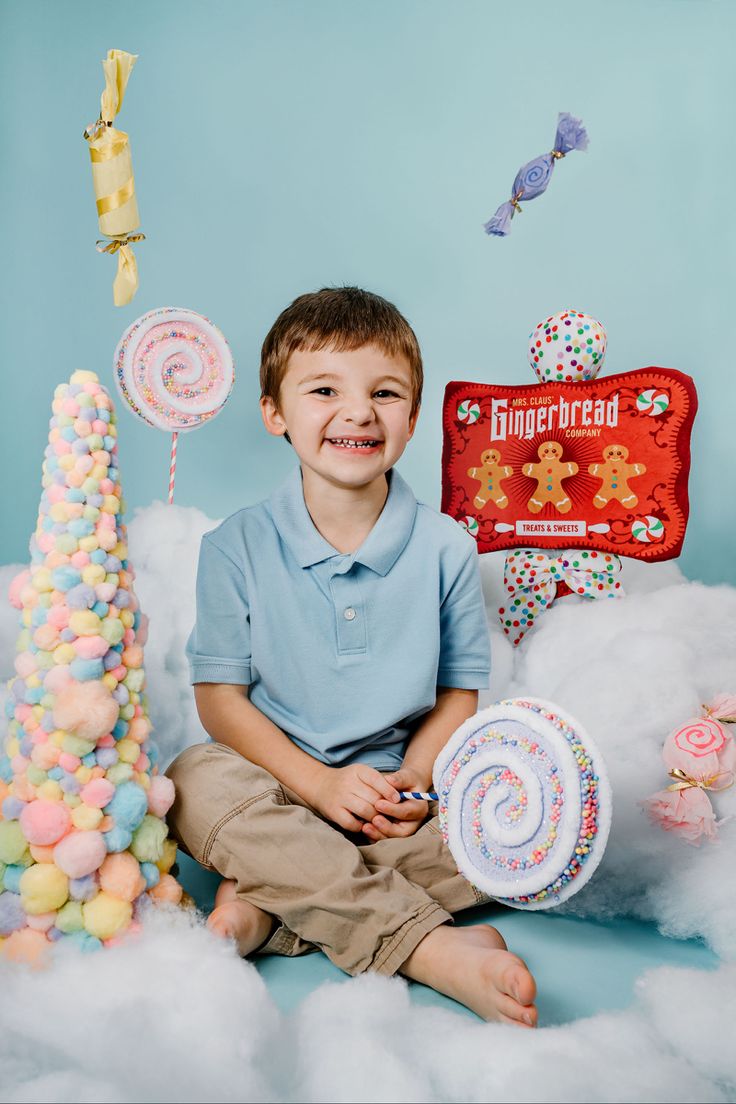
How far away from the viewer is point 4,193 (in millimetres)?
2277

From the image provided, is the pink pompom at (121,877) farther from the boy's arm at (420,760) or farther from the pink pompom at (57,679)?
the boy's arm at (420,760)

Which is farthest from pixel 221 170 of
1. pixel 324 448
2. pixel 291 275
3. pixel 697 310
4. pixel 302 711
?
pixel 302 711

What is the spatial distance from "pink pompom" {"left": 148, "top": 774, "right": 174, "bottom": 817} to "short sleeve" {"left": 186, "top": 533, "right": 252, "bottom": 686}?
247 millimetres

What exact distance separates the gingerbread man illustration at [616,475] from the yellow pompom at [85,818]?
949 mm

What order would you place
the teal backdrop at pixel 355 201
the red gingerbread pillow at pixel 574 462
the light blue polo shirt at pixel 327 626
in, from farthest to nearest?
the teal backdrop at pixel 355 201 < the red gingerbread pillow at pixel 574 462 < the light blue polo shirt at pixel 327 626

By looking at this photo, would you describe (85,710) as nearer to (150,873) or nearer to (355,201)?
(150,873)

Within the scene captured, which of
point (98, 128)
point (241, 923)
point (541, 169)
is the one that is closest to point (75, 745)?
point (241, 923)

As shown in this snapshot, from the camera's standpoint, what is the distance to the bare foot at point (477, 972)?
0.85m

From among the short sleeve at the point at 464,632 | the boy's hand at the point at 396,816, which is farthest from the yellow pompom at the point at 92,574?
the short sleeve at the point at 464,632

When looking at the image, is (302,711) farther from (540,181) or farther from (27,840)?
(540,181)

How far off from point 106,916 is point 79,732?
6.6 inches

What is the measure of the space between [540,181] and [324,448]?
0.67 meters

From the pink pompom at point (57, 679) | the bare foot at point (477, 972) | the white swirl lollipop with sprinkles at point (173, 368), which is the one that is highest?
the white swirl lollipop with sprinkles at point (173, 368)

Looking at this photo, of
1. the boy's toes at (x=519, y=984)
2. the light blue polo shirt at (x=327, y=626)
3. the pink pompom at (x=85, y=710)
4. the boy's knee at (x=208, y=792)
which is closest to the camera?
the boy's toes at (x=519, y=984)
